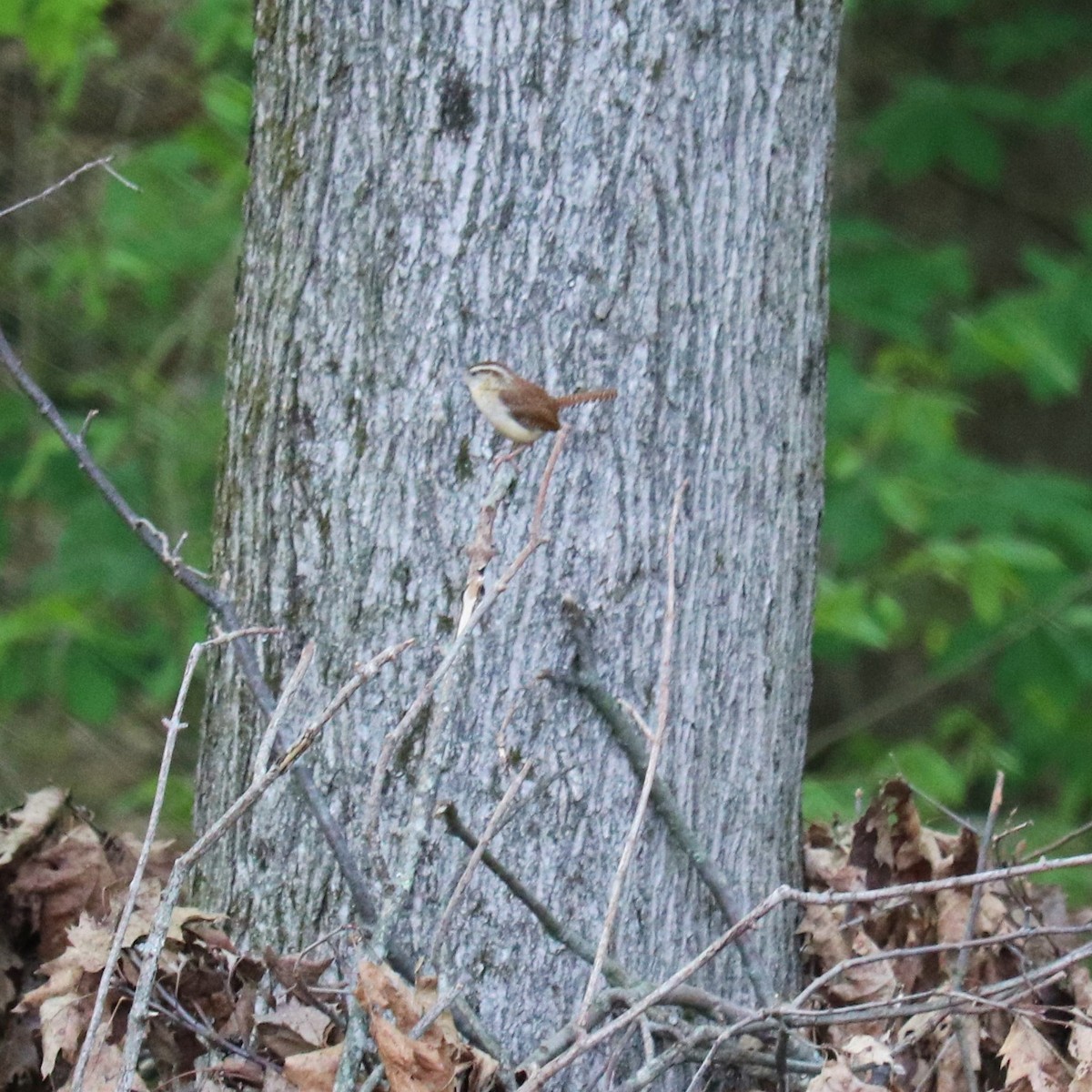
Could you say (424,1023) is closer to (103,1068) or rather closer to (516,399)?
(103,1068)

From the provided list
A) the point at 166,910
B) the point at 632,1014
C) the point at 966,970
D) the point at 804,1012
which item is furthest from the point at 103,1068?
the point at 966,970

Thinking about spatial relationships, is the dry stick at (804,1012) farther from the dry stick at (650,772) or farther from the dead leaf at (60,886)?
the dead leaf at (60,886)

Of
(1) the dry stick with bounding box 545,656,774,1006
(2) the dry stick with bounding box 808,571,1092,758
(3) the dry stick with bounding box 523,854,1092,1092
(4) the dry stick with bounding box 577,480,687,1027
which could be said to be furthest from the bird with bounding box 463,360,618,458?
(2) the dry stick with bounding box 808,571,1092,758

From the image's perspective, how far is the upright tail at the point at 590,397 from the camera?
205 cm

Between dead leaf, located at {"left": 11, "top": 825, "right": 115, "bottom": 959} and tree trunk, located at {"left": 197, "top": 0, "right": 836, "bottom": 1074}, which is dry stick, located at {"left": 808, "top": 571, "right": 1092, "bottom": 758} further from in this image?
dead leaf, located at {"left": 11, "top": 825, "right": 115, "bottom": 959}

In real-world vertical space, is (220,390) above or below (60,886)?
above

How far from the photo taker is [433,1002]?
1797 mm

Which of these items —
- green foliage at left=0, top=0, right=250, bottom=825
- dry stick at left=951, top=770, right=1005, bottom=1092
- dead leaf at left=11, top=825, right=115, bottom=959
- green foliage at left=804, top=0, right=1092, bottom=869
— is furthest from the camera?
green foliage at left=804, top=0, right=1092, bottom=869

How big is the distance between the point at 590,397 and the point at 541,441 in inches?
4.0

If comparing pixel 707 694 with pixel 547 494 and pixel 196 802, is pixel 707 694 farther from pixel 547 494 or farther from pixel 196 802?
pixel 196 802

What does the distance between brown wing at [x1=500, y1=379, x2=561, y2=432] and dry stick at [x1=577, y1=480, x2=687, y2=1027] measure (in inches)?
8.8

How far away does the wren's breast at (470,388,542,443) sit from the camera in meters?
1.92

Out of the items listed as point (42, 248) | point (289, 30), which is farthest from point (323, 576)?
point (42, 248)

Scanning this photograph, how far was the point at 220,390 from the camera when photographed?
5.52 metres
